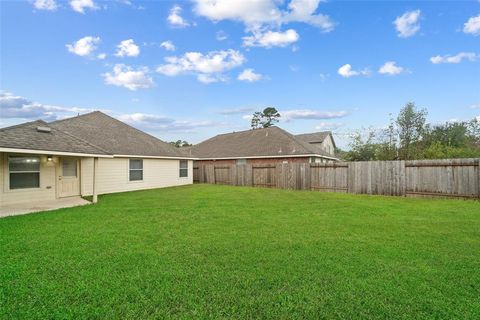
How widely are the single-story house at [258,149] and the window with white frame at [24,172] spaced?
43.8 feet

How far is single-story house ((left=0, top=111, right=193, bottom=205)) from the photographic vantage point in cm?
980

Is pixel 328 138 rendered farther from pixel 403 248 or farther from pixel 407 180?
pixel 403 248

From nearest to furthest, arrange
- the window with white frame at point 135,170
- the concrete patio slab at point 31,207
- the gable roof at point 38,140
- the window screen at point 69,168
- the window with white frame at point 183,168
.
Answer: the concrete patio slab at point 31,207 → the gable roof at point 38,140 → the window screen at point 69,168 → the window with white frame at point 135,170 → the window with white frame at point 183,168

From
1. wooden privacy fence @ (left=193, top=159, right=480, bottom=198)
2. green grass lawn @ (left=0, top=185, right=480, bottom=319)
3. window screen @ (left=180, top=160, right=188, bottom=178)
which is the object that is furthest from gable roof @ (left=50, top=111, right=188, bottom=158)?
green grass lawn @ (left=0, top=185, right=480, bottom=319)

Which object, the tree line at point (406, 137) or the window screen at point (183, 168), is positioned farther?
the tree line at point (406, 137)

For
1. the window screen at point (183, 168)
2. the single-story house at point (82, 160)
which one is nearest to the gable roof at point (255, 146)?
the window screen at point (183, 168)

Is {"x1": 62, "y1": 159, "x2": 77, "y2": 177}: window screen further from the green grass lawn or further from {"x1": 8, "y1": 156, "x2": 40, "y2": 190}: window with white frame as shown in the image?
the green grass lawn

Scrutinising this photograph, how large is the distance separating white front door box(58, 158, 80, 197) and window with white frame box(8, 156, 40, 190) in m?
1.07

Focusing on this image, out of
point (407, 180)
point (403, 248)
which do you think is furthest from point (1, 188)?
point (407, 180)

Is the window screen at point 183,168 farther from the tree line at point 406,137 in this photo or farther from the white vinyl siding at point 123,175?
the tree line at point 406,137

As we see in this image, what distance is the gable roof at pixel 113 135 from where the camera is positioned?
50.0 ft

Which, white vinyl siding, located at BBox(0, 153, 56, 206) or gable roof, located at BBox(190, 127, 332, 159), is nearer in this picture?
white vinyl siding, located at BBox(0, 153, 56, 206)

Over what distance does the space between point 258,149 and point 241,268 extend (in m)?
18.3

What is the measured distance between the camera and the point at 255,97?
869 inches
